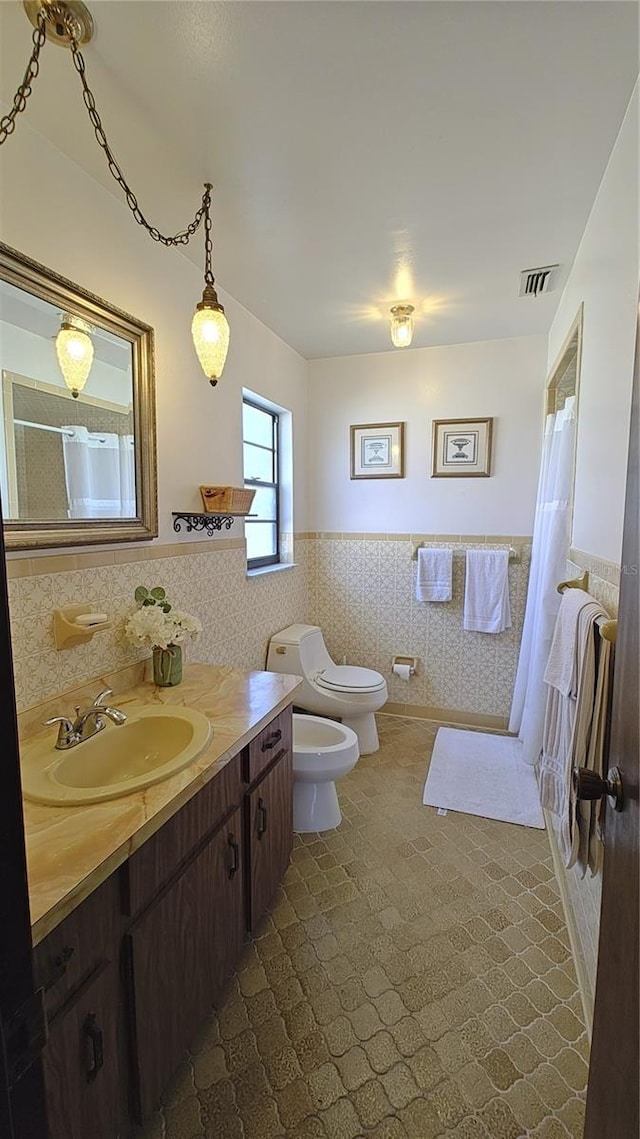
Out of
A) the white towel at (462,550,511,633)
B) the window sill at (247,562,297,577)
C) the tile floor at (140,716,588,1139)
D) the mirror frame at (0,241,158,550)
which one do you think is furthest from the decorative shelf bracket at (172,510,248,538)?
the white towel at (462,550,511,633)

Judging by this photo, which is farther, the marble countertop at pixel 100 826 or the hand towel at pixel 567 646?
the hand towel at pixel 567 646

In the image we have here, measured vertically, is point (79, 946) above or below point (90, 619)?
below

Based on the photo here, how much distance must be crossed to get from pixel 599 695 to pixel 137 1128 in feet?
4.92

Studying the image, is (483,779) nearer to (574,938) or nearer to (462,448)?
(574,938)

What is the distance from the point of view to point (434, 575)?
312cm

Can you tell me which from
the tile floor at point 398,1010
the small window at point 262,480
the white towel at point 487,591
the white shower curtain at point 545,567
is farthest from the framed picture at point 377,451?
the tile floor at point 398,1010

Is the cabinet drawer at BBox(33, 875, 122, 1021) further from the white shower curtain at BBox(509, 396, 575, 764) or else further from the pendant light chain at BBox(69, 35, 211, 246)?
the white shower curtain at BBox(509, 396, 575, 764)

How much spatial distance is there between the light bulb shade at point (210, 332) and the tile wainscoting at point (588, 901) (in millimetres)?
1419

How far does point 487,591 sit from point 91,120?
2.79m

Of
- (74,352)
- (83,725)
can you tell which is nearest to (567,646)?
(83,725)

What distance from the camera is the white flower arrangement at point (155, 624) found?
1619 millimetres

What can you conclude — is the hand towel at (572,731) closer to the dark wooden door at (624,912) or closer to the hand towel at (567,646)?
the hand towel at (567,646)

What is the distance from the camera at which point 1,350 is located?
124 centimetres

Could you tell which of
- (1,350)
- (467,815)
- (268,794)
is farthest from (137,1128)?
(1,350)
